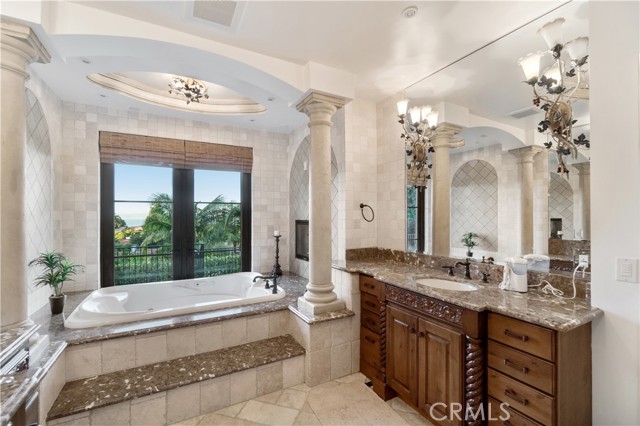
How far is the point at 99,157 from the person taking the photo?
356 centimetres

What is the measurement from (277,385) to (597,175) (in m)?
2.60

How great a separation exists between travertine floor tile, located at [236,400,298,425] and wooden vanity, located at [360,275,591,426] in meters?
0.75

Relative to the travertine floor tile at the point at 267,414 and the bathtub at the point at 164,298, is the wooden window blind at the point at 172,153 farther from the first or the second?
the travertine floor tile at the point at 267,414

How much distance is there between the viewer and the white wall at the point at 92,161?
11.1 ft

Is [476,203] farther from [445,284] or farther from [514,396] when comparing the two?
[514,396]

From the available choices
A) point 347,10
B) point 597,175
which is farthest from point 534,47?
point 347,10

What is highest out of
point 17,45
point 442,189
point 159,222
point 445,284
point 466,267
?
point 17,45

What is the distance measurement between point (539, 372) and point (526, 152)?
1449mm

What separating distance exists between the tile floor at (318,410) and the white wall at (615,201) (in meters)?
1.11

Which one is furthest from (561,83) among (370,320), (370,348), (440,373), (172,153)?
(172,153)

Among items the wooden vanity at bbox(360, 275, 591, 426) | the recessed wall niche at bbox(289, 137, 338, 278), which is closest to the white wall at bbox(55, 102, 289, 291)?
the recessed wall niche at bbox(289, 137, 338, 278)

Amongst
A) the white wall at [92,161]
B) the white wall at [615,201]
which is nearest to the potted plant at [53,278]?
the white wall at [92,161]

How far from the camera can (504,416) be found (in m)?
1.48

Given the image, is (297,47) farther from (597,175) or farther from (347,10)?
(597,175)
